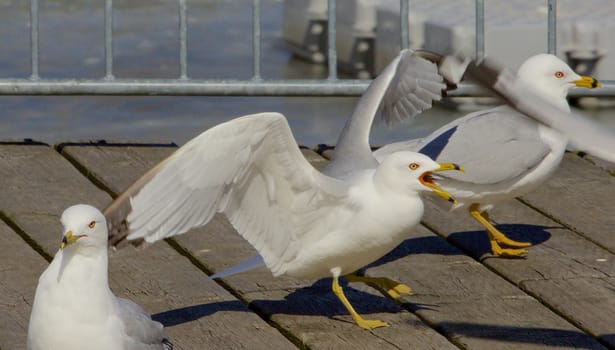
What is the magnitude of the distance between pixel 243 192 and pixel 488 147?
3.62ft

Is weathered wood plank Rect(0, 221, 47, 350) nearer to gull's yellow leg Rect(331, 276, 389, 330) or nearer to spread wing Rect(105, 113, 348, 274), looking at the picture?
spread wing Rect(105, 113, 348, 274)

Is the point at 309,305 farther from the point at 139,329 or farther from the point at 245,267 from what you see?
the point at 139,329

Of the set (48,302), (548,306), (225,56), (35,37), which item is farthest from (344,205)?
(225,56)

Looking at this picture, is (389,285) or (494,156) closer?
(389,285)

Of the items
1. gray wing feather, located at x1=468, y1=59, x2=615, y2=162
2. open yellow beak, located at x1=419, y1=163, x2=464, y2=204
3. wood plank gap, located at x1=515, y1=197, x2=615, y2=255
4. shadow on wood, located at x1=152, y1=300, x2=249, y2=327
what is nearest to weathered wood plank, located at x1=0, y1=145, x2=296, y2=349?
shadow on wood, located at x1=152, y1=300, x2=249, y2=327

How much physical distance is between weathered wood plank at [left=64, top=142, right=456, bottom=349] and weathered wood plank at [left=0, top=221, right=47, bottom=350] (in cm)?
53

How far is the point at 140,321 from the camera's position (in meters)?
3.79

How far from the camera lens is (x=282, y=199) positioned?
4305 mm

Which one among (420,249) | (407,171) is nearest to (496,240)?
(420,249)

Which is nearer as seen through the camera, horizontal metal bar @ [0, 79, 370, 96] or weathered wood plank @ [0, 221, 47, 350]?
weathered wood plank @ [0, 221, 47, 350]

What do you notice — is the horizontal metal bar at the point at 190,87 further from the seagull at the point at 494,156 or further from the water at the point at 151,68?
the seagull at the point at 494,156

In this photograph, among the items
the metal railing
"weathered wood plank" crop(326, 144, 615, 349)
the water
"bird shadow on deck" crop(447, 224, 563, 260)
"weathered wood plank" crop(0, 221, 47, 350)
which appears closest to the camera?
"weathered wood plank" crop(0, 221, 47, 350)

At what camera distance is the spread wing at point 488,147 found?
4.93m

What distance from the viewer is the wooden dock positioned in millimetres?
4215
